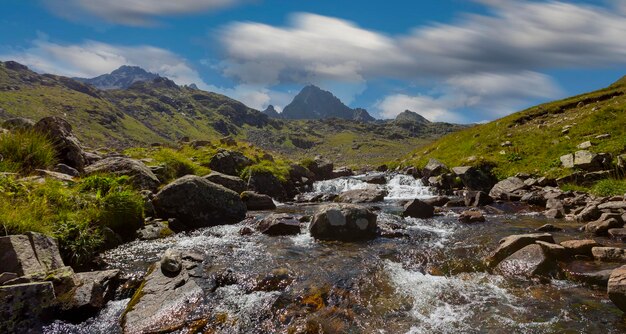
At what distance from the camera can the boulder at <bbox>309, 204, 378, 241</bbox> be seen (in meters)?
17.4

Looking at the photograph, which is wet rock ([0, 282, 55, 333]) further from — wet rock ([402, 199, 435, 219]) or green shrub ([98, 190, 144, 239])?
wet rock ([402, 199, 435, 219])

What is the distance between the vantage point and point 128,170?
854 inches

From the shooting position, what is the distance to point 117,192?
16.6m

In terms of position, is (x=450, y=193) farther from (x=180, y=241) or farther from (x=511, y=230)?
(x=180, y=241)

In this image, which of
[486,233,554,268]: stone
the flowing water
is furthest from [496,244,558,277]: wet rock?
the flowing water

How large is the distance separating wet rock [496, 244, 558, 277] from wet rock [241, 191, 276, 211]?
59.1ft

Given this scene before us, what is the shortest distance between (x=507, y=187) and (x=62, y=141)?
1296 inches

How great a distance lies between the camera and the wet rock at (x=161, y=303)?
922cm

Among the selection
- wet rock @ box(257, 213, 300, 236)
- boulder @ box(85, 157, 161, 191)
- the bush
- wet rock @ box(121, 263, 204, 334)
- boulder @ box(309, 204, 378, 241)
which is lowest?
wet rock @ box(121, 263, 204, 334)

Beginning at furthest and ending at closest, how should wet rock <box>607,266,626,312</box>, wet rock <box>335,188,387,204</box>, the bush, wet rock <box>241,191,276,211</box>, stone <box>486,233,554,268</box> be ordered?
1. wet rock <box>335,188,387,204</box>
2. wet rock <box>241,191,276,211</box>
3. the bush
4. stone <box>486,233,554,268</box>
5. wet rock <box>607,266,626,312</box>

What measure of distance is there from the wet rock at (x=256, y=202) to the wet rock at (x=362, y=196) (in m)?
6.76

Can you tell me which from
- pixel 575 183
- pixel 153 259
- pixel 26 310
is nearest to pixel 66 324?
pixel 26 310

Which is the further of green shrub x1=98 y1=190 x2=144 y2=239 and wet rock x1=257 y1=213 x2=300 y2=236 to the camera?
wet rock x1=257 y1=213 x2=300 y2=236

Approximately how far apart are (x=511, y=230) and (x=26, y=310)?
2027 cm
